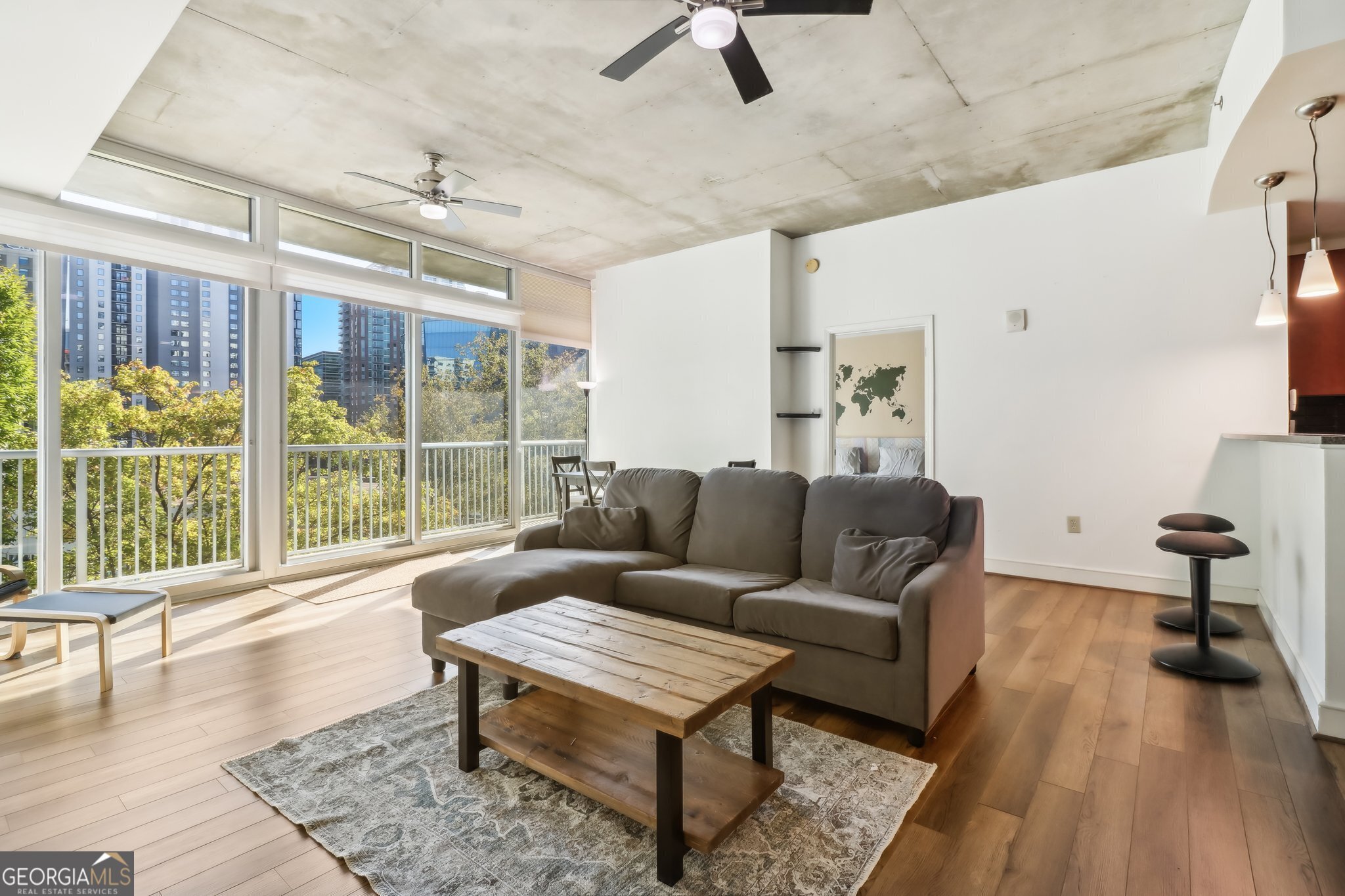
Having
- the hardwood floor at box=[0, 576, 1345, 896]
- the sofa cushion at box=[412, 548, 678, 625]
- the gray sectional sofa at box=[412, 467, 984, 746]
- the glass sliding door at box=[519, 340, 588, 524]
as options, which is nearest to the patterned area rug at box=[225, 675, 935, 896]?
the hardwood floor at box=[0, 576, 1345, 896]

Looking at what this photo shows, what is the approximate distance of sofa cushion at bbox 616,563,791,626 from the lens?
2.59 metres

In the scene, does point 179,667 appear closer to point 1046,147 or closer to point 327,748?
point 327,748

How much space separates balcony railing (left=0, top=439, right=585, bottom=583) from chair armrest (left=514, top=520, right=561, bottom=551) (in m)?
2.38

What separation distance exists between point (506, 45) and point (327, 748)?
3.02 m

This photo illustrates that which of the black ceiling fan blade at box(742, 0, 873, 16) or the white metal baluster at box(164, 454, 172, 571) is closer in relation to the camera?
the black ceiling fan blade at box(742, 0, 873, 16)

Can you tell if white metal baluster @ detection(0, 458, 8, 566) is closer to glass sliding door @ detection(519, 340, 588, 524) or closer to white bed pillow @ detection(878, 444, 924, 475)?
glass sliding door @ detection(519, 340, 588, 524)

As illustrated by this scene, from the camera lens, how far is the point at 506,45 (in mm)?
2865

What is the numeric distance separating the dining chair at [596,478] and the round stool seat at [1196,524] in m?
3.55

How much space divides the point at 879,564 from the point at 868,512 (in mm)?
348

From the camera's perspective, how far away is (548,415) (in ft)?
22.0

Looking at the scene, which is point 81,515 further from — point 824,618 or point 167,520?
point 824,618

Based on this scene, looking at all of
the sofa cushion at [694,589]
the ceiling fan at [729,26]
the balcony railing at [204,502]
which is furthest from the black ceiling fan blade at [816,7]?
the balcony railing at [204,502]

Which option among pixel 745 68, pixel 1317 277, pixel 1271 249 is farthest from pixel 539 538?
pixel 1271 249

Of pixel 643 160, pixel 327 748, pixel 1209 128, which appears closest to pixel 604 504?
pixel 327 748
